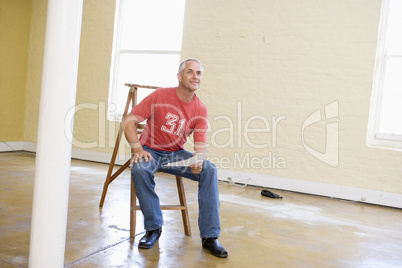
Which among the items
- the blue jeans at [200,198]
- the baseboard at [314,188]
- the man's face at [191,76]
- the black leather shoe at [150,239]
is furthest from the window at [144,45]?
the black leather shoe at [150,239]

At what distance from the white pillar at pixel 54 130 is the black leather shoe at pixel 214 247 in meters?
1.05

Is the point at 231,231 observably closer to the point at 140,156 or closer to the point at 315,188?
the point at 140,156

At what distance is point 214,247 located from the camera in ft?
7.97

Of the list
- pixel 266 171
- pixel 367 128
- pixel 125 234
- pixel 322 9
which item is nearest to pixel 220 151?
pixel 266 171

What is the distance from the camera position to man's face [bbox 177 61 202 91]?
2730 mm

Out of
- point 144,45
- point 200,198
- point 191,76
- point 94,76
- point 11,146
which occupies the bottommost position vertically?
point 11,146

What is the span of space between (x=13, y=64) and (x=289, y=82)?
4.66m

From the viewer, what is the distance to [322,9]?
16.0 feet

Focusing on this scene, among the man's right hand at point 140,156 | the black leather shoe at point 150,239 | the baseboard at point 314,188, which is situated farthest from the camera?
the baseboard at point 314,188

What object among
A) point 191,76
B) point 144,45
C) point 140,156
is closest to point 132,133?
point 140,156

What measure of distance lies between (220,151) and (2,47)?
4041 mm

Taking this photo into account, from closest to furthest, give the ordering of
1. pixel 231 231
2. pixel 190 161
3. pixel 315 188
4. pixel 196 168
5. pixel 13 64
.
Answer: pixel 196 168, pixel 190 161, pixel 231 231, pixel 315 188, pixel 13 64

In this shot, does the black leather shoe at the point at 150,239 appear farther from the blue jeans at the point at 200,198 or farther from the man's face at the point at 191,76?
the man's face at the point at 191,76

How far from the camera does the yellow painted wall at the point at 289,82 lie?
15.4 ft
